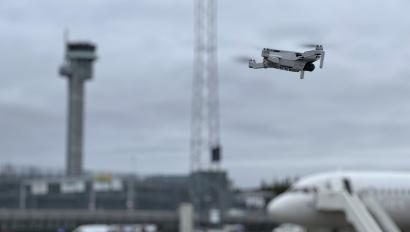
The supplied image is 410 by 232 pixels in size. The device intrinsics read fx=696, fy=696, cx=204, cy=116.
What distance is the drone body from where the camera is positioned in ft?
29.5

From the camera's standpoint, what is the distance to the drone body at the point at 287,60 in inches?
354

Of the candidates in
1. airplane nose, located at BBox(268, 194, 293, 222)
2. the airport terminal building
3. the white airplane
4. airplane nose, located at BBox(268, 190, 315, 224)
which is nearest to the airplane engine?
the white airplane

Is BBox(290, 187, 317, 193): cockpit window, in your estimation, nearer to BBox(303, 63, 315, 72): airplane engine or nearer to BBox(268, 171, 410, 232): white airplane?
BBox(268, 171, 410, 232): white airplane

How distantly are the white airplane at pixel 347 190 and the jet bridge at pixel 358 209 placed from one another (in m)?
0.60

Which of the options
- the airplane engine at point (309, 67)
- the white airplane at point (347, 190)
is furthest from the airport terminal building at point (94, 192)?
the airplane engine at point (309, 67)

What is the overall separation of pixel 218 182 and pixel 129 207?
22.5 meters

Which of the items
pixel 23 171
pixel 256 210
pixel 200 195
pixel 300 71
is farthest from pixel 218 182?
pixel 300 71

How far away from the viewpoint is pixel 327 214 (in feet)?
159

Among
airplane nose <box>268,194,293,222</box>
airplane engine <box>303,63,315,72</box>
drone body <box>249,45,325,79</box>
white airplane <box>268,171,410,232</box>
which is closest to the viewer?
drone body <box>249,45,325,79</box>

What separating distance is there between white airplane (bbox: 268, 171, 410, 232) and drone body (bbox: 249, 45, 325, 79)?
1565 inches

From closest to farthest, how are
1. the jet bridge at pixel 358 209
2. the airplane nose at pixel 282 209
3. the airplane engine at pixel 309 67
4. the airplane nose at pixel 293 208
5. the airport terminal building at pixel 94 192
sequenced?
the airplane engine at pixel 309 67
the jet bridge at pixel 358 209
the airplane nose at pixel 293 208
the airplane nose at pixel 282 209
the airport terminal building at pixel 94 192

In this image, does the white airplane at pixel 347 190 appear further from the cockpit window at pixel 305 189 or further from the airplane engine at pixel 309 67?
the airplane engine at pixel 309 67

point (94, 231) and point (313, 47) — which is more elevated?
point (313, 47)

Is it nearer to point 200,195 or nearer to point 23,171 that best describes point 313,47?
point 200,195
